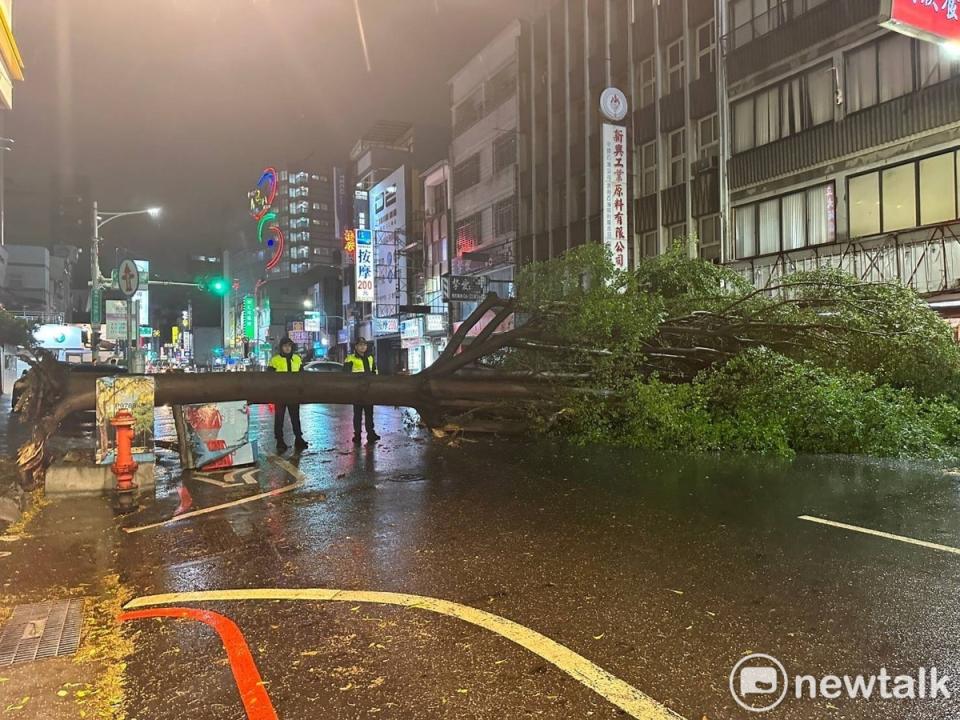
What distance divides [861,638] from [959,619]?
0.74m

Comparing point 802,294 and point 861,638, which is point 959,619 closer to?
point 861,638

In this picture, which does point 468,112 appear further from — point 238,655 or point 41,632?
point 238,655

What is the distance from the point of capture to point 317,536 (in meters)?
5.65

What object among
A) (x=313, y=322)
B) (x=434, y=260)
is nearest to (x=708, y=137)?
(x=434, y=260)

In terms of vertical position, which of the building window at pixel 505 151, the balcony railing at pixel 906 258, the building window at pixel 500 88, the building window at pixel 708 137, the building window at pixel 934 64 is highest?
the building window at pixel 500 88

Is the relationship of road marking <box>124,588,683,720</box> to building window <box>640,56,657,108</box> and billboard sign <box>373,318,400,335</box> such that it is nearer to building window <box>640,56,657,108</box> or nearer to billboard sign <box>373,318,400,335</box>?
building window <box>640,56,657,108</box>

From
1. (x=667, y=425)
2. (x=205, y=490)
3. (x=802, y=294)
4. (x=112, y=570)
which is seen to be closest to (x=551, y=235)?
(x=802, y=294)

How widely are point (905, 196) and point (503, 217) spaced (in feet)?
72.6

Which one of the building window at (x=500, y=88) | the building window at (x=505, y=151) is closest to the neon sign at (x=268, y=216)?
the building window at (x=500, y=88)

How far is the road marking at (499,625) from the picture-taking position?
2.88 m

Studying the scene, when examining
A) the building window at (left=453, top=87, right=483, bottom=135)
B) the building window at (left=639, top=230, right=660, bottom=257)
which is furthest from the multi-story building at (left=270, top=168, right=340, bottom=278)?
the building window at (left=639, top=230, right=660, bottom=257)

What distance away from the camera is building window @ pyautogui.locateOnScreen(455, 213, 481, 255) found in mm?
38500

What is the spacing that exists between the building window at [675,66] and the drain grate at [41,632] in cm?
2516

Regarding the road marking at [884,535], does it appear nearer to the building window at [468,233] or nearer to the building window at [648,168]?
the building window at [648,168]
